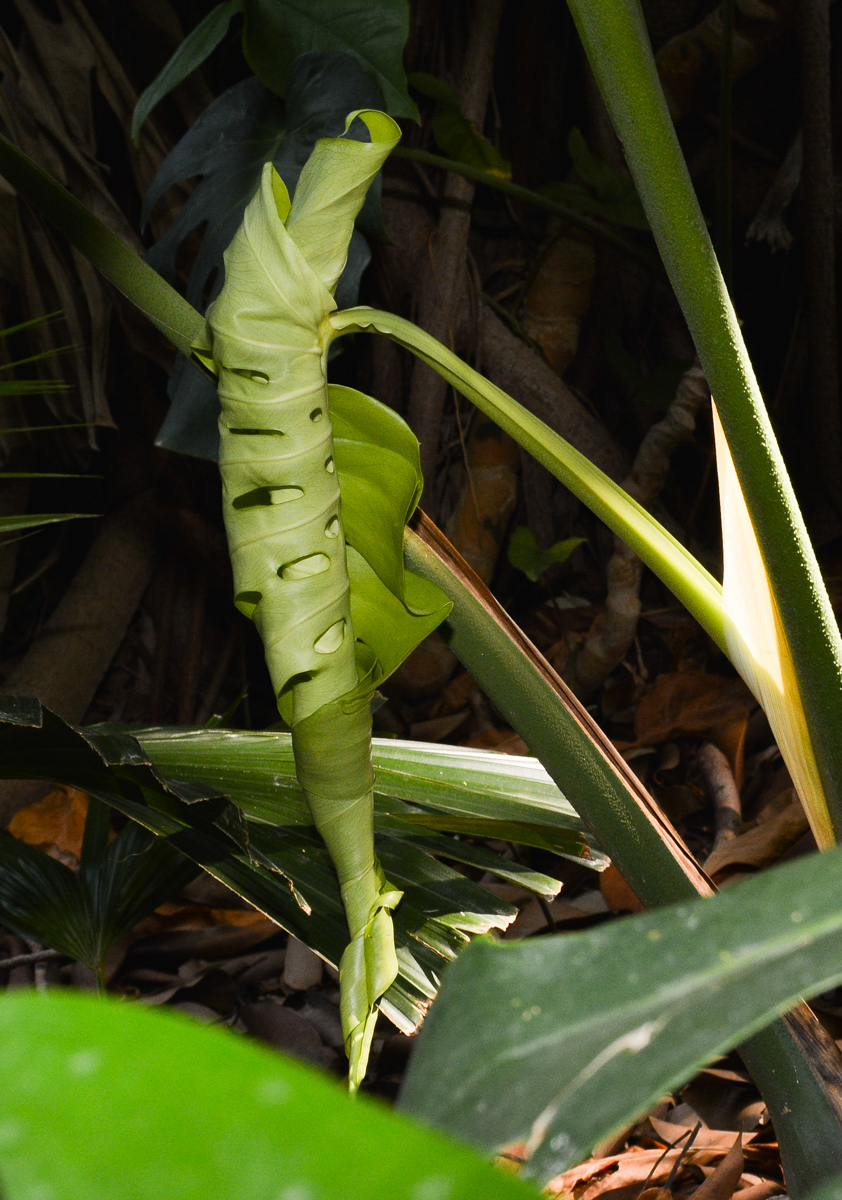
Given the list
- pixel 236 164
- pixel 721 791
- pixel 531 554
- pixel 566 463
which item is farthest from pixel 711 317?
pixel 531 554

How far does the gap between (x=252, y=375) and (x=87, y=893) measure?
649mm

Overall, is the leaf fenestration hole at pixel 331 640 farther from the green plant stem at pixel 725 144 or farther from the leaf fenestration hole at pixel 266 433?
the green plant stem at pixel 725 144

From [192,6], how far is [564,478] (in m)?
1.46

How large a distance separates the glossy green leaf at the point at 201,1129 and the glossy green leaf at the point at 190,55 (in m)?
A: 1.02

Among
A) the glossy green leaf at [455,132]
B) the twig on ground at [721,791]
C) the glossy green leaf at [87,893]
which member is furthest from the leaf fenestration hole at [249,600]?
the glossy green leaf at [455,132]

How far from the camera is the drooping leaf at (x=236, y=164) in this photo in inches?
37.1

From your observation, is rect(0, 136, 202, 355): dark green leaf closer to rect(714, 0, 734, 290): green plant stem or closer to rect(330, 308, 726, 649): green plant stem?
rect(330, 308, 726, 649): green plant stem

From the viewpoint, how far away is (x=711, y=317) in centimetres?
42

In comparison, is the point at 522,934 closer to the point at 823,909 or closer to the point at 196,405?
the point at 196,405

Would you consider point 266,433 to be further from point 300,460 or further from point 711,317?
point 711,317

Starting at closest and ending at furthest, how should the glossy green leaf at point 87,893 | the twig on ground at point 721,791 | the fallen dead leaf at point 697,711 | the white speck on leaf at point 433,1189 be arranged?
the white speck on leaf at point 433,1189 < the glossy green leaf at point 87,893 < the twig on ground at point 721,791 < the fallen dead leaf at point 697,711

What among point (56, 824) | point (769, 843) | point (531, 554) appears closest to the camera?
point (769, 843)

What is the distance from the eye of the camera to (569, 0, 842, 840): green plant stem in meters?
0.40

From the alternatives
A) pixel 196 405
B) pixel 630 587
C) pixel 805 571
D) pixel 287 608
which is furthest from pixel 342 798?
pixel 630 587
